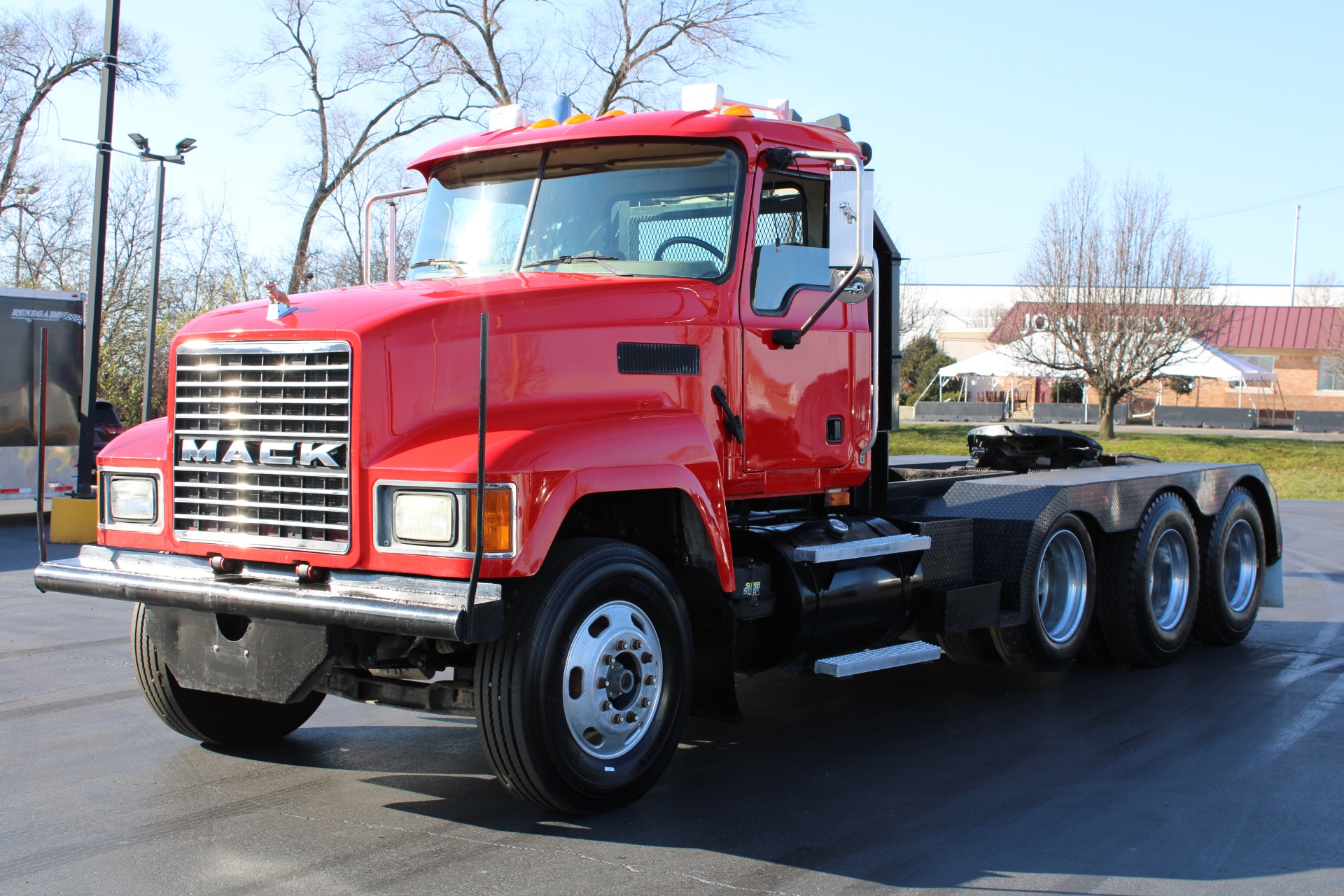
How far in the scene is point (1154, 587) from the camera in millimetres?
8492

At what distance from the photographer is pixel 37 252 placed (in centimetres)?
3312

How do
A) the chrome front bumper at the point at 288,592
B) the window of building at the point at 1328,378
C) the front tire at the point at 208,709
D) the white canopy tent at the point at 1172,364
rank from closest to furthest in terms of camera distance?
the chrome front bumper at the point at 288,592, the front tire at the point at 208,709, the white canopy tent at the point at 1172,364, the window of building at the point at 1328,378

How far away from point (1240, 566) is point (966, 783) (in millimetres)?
5098

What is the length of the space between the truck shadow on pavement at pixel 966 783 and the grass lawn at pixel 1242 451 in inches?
783

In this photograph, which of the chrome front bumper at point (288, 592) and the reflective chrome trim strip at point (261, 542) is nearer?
the chrome front bumper at point (288, 592)

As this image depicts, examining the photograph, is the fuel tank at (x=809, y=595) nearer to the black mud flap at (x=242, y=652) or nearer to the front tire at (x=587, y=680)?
the front tire at (x=587, y=680)

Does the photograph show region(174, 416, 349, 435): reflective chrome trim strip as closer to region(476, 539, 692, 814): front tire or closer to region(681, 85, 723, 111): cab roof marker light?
region(476, 539, 692, 814): front tire

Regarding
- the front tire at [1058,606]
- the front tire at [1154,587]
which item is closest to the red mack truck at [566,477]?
the front tire at [1058,606]

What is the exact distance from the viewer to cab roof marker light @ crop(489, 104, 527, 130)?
636 cm

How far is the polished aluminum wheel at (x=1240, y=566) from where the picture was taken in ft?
30.6

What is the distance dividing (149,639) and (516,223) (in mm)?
2534

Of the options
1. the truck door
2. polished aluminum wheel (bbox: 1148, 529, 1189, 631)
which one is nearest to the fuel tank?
the truck door

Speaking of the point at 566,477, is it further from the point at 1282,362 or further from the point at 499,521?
the point at 1282,362

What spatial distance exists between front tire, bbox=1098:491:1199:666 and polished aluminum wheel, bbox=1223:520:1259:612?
65 cm
